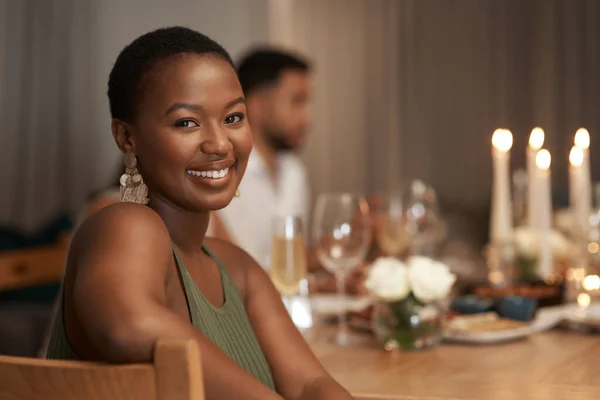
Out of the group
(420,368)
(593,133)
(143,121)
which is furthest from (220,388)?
(593,133)

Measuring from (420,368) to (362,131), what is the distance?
3.99 metres

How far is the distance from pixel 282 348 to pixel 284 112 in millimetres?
2358

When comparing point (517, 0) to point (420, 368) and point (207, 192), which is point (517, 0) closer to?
point (420, 368)

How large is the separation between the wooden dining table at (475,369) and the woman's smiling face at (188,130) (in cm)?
40

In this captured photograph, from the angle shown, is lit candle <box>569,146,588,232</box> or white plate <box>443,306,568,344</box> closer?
white plate <box>443,306,568,344</box>

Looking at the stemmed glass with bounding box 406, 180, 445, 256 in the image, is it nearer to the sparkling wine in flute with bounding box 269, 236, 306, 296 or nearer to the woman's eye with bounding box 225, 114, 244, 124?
the sparkling wine in flute with bounding box 269, 236, 306, 296

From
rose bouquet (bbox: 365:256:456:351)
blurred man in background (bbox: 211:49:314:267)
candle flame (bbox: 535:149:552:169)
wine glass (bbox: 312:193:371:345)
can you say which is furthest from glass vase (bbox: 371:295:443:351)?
blurred man in background (bbox: 211:49:314:267)

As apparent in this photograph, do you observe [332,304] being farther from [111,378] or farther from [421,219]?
[111,378]

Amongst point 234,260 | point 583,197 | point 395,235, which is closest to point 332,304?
point 395,235

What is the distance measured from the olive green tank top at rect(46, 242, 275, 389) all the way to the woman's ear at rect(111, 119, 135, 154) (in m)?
0.14

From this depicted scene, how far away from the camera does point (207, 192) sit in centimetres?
114

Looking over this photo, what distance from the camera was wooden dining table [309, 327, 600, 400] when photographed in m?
1.31

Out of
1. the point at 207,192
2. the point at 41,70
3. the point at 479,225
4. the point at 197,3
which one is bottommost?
the point at 479,225

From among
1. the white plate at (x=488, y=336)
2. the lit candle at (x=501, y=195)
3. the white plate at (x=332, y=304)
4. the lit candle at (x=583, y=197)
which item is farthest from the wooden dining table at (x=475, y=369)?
the lit candle at (x=501, y=195)
